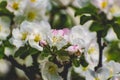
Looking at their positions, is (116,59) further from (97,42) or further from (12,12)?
(12,12)

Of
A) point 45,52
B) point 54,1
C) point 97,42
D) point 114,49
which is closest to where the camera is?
point 45,52

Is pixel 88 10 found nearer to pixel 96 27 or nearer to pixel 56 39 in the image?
pixel 96 27

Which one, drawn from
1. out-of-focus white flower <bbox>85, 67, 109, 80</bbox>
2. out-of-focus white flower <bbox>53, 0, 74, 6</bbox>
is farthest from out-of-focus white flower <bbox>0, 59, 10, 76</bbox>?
out-of-focus white flower <bbox>85, 67, 109, 80</bbox>

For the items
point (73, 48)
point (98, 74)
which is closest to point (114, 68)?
point (98, 74)

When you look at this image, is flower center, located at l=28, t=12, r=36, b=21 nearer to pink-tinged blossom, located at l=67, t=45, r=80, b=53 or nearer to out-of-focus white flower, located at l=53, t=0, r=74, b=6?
pink-tinged blossom, located at l=67, t=45, r=80, b=53

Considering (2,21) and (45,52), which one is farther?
(2,21)

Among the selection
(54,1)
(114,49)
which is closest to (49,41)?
(114,49)
